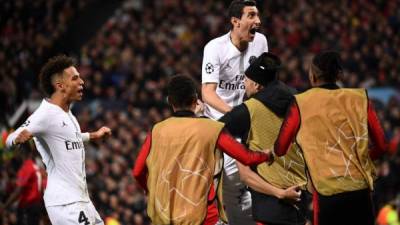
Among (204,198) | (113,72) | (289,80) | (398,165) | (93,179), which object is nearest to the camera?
(204,198)

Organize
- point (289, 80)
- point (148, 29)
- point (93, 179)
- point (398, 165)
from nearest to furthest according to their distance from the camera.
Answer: point (398, 165) → point (93, 179) → point (289, 80) → point (148, 29)

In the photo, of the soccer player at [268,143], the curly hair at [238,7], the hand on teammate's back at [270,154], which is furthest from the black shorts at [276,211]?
the curly hair at [238,7]

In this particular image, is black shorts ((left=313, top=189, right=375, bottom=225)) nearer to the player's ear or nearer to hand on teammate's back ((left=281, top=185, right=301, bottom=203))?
hand on teammate's back ((left=281, top=185, right=301, bottom=203))

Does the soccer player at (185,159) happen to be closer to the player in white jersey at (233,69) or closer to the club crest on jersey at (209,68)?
the player in white jersey at (233,69)

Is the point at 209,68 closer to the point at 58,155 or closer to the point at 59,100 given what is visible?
the point at 59,100

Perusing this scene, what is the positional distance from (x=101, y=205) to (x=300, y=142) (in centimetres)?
1053

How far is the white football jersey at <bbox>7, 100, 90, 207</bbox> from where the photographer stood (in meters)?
7.87

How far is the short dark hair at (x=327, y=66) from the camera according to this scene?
7.32 metres

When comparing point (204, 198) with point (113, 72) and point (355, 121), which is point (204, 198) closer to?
point (355, 121)

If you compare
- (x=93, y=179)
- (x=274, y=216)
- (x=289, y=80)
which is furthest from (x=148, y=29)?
(x=274, y=216)

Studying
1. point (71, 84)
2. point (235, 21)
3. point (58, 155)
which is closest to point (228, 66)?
point (235, 21)


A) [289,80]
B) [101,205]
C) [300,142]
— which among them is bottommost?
[101,205]

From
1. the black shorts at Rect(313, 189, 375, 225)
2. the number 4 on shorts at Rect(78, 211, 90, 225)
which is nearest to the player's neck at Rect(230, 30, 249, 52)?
the black shorts at Rect(313, 189, 375, 225)

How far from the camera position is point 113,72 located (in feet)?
73.3
